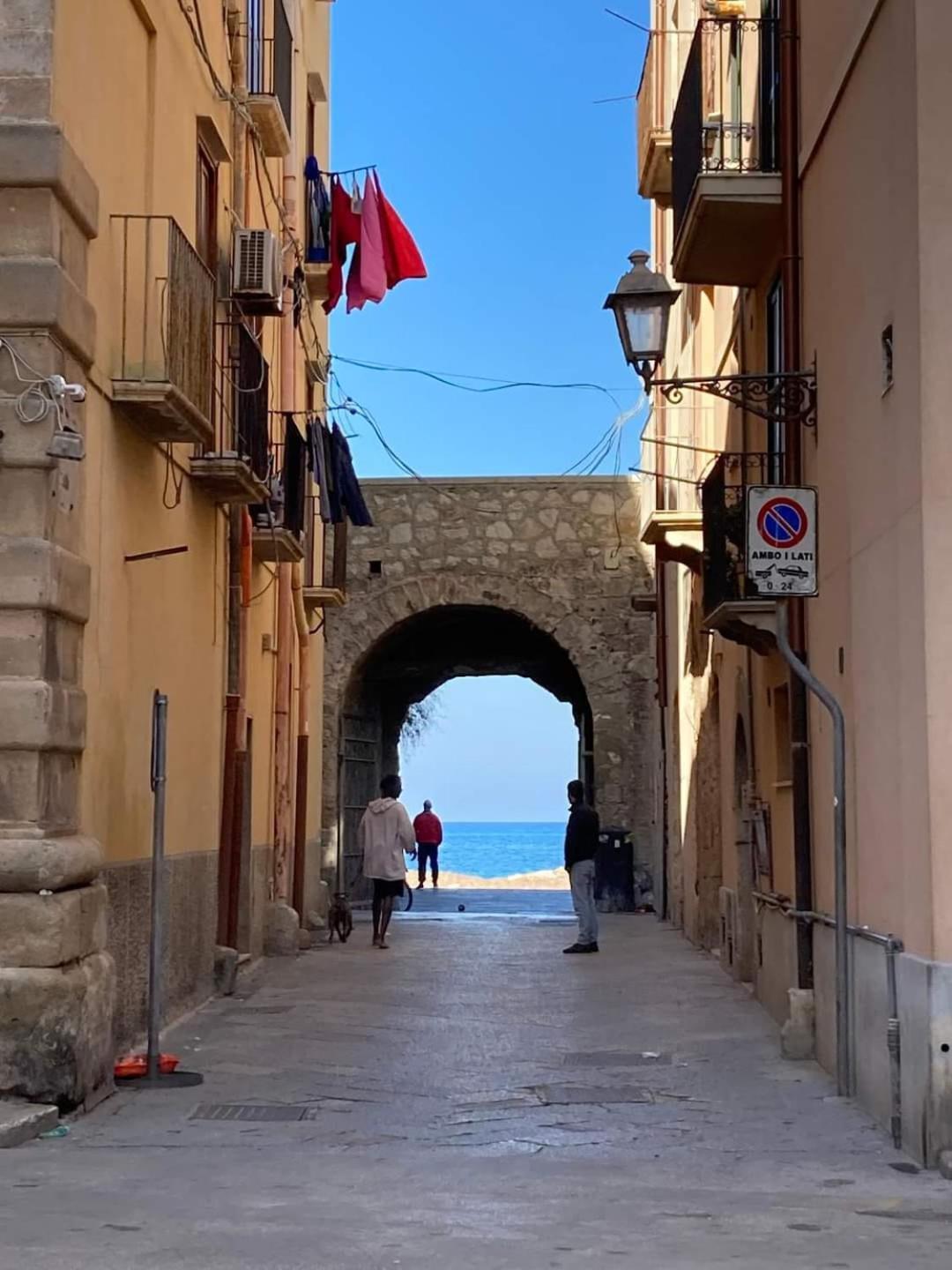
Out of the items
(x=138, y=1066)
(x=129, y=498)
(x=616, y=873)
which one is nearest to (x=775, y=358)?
(x=129, y=498)

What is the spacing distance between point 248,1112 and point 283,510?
8.28 m

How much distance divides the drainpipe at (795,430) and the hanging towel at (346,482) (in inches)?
338

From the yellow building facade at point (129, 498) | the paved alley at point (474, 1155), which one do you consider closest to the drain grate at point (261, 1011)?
the paved alley at point (474, 1155)

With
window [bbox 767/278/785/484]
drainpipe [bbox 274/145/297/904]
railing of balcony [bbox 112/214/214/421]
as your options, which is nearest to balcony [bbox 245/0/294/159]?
drainpipe [bbox 274/145/297/904]

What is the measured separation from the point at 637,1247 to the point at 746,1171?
1728mm

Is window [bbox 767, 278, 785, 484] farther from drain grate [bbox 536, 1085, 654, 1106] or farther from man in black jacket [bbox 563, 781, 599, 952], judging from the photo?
man in black jacket [bbox 563, 781, 599, 952]

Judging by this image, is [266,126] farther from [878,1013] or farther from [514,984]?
[878,1013]

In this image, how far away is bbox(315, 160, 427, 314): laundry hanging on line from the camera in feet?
69.0

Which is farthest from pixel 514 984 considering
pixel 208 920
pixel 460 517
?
pixel 460 517

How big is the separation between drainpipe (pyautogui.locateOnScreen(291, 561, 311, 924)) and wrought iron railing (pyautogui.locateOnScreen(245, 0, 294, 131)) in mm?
4873

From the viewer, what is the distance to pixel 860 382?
9.73 metres

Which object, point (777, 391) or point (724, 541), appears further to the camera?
point (724, 541)

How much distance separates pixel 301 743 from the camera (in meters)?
20.8

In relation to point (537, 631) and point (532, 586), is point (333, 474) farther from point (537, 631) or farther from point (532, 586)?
point (537, 631)
